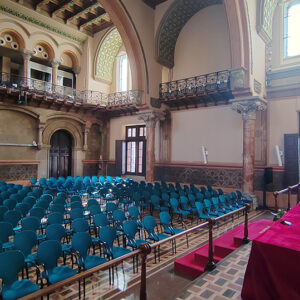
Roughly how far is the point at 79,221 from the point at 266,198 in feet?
27.1

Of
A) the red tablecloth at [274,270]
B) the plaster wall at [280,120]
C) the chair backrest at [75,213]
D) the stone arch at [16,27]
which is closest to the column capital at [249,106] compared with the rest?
the plaster wall at [280,120]

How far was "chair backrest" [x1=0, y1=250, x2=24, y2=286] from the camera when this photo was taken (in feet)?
10.6

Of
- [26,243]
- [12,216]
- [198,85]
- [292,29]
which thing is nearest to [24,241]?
[26,243]

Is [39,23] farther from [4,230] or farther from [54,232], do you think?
[54,232]

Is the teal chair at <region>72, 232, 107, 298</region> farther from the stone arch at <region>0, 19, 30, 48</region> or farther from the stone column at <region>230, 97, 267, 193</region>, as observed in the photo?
the stone arch at <region>0, 19, 30, 48</region>

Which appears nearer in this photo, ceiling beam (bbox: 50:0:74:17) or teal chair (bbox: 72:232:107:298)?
teal chair (bbox: 72:232:107:298)

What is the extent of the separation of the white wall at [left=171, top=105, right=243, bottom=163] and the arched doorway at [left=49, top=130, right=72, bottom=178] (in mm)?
7272

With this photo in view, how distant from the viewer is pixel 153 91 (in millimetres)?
12727

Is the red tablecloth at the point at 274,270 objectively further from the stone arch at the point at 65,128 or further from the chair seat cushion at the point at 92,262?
the stone arch at the point at 65,128

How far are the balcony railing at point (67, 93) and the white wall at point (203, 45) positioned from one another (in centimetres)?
327

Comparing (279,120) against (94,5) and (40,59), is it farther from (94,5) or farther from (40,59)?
(40,59)

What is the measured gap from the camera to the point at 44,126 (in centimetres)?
1505

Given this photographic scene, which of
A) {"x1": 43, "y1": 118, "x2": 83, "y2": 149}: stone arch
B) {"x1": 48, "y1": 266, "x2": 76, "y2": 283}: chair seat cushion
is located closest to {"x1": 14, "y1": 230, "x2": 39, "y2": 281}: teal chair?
{"x1": 48, "y1": 266, "x2": 76, "y2": 283}: chair seat cushion

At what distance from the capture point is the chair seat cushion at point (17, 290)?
3111 millimetres
